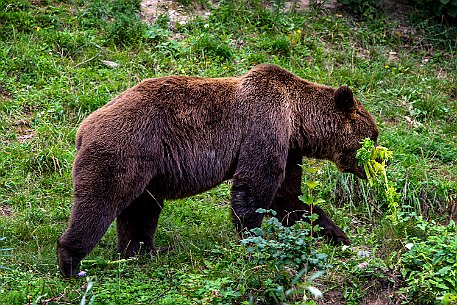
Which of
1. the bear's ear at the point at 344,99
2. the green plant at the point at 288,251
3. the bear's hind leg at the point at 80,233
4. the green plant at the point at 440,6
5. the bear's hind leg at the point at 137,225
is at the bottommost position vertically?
the bear's hind leg at the point at 137,225

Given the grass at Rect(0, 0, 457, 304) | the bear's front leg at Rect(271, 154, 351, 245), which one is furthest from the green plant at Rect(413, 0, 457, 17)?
the bear's front leg at Rect(271, 154, 351, 245)

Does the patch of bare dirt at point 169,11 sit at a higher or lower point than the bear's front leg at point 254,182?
higher

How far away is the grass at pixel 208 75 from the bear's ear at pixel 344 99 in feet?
3.48

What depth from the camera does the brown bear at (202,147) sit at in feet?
19.1

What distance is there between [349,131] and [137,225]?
2188 millimetres

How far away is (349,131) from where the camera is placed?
7.20 m

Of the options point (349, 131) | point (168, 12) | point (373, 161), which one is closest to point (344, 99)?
point (349, 131)

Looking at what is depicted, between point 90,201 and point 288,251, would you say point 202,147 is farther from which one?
point 288,251

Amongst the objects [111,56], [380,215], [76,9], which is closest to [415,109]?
[380,215]

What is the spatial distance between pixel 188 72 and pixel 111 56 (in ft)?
3.36

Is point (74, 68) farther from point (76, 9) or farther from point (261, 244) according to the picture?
point (261, 244)


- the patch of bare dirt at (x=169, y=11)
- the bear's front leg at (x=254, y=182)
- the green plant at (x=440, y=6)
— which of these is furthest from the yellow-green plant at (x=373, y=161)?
the green plant at (x=440, y=6)

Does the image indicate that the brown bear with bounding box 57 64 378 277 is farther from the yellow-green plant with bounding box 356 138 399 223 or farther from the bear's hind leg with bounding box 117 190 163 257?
the yellow-green plant with bounding box 356 138 399 223

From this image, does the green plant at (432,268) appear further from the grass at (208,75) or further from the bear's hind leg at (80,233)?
the bear's hind leg at (80,233)
